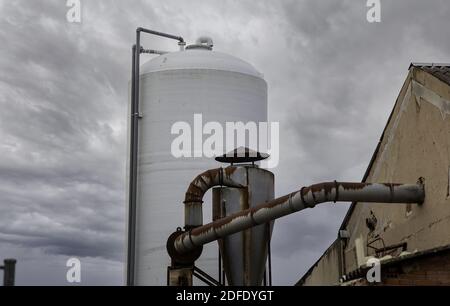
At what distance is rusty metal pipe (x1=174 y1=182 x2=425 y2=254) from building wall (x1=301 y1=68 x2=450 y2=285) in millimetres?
491

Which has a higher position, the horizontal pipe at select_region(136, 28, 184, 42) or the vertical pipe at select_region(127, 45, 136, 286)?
the horizontal pipe at select_region(136, 28, 184, 42)

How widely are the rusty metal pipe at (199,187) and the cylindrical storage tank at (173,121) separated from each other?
1874 mm

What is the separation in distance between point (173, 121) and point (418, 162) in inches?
225

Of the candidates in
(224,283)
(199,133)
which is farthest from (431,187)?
(199,133)

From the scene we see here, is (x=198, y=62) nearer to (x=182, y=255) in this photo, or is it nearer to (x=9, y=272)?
(x=182, y=255)

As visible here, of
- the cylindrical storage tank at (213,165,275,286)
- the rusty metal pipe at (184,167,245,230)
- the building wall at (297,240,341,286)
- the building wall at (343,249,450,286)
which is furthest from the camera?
the building wall at (297,240,341,286)

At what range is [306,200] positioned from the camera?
10328 millimetres

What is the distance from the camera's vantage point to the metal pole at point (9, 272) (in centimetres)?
732

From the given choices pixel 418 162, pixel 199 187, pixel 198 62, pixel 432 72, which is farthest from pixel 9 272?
pixel 198 62

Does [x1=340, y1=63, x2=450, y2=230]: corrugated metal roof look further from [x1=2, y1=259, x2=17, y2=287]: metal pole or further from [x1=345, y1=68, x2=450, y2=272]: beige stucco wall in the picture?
[x1=2, y1=259, x2=17, y2=287]: metal pole

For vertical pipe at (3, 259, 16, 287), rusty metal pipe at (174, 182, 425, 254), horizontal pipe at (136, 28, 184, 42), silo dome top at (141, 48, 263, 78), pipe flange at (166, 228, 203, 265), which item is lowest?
vertical pipe at (3, 259, 16, 287)

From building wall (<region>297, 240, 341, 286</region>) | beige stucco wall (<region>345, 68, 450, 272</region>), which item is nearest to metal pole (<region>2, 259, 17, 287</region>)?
beige stucco wall (<region>345, 68, 450, 272</region>)

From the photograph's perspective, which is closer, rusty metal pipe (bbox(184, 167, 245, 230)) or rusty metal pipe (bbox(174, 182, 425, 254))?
rusty metal pipe (bbox(174, 182, 425, 254))

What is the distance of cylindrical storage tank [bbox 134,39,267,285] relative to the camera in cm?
1407
